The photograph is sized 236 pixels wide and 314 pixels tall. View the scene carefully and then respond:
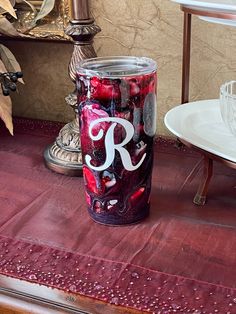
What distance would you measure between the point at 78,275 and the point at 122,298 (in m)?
0.06

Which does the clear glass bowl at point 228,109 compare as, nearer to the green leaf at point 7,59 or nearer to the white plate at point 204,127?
the white plate at point 204,127

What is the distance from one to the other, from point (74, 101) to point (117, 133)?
20 centimetres

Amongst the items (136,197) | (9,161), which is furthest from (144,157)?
(9,161)

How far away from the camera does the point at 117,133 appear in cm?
56

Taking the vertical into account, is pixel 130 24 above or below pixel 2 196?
above

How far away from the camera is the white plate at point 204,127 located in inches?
24.2

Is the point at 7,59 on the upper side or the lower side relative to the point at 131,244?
upper

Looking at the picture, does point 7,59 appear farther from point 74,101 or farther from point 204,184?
point 204,184

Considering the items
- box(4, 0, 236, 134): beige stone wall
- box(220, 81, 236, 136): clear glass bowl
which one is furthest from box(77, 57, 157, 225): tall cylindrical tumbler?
box(4, 0, 236, 134): beige stone wall

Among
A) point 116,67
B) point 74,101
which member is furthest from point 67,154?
point 116,67

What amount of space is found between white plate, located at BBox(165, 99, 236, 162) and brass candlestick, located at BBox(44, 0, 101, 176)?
0.14m

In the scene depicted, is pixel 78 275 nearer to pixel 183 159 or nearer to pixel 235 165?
pixel 235 165

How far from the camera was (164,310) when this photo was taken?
18.1 inches

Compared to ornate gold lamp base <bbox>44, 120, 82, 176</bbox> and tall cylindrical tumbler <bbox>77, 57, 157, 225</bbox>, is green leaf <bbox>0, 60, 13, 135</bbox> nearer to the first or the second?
ornate gold lamp base <bbox>44, 120, 82, 176</bbox>
